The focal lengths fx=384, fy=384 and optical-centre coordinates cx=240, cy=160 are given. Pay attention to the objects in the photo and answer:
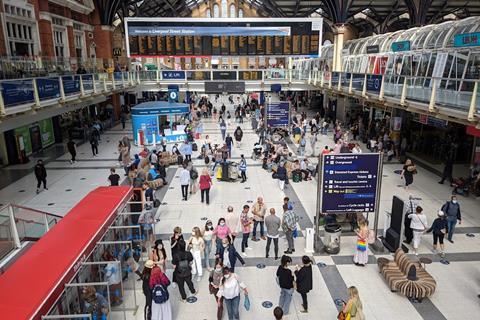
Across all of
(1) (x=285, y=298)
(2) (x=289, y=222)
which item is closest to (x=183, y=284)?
(1) (x=285, y=298)

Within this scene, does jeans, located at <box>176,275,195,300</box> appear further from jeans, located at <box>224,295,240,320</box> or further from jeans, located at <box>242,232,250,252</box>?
jeans, located at <box>242,232,250,252</box>

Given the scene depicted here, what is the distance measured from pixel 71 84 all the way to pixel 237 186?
30.3 ft

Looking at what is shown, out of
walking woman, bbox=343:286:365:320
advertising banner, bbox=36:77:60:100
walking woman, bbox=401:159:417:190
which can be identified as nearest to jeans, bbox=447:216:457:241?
walking woman, bbox=401:159:417:190

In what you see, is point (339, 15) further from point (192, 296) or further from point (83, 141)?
point (192, 296)

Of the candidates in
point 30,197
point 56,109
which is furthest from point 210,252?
point 56,109

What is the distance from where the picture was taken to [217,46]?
27188mm

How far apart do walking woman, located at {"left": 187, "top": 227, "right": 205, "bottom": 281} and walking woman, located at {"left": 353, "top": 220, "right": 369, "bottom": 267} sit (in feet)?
13.3

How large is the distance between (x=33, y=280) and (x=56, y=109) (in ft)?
43.3

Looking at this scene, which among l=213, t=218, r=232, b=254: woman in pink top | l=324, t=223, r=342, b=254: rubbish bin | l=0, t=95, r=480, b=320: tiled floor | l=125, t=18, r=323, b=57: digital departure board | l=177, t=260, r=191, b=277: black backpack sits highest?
l=125, t=18, r=323, b=57: digital departure board

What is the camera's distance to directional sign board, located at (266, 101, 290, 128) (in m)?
23.8

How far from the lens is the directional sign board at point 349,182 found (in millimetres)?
10461

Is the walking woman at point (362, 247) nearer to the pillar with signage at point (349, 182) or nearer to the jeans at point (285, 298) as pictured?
the pillar with signage at point (349, 182)

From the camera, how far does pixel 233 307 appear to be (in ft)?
25.0

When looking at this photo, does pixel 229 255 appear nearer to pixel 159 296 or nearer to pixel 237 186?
pixel 159 296
